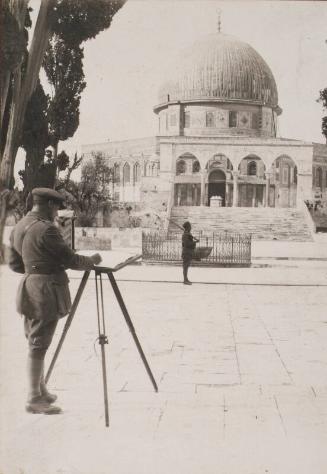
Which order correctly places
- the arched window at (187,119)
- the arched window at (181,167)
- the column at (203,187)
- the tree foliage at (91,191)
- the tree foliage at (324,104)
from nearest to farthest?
the tree foliage at (324,104), the tree foliage at (91,191), the column at (203,187), the arched window at (181,167), the arched window at (187,119)

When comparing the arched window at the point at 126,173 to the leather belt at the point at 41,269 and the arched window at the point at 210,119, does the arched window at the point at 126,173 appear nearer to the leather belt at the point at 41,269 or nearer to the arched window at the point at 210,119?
the arched window at the point at 210,119

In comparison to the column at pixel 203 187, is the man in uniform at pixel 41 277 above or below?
below

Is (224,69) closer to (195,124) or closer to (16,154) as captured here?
(195,124)

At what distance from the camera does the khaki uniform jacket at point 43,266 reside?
14.3 ft

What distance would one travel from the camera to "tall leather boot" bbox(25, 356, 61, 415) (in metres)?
4.46

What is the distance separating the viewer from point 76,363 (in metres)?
5.85

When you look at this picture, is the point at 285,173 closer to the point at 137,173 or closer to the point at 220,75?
the point at 220,75

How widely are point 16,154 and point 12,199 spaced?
0.38 m

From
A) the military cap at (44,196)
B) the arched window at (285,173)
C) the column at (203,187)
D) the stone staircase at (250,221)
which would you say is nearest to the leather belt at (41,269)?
the military cap at (44,196)

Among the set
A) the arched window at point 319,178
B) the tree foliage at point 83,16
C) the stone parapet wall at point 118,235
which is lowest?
the stone parapet wall at point 118,235

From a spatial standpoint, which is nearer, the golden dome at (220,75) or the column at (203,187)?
the column at (203,187)

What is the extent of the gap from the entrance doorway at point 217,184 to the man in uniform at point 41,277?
44206mm

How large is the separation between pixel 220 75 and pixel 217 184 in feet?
27.8

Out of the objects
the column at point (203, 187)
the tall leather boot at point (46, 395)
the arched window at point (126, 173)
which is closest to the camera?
the tall leather boot at point (46, 395)
